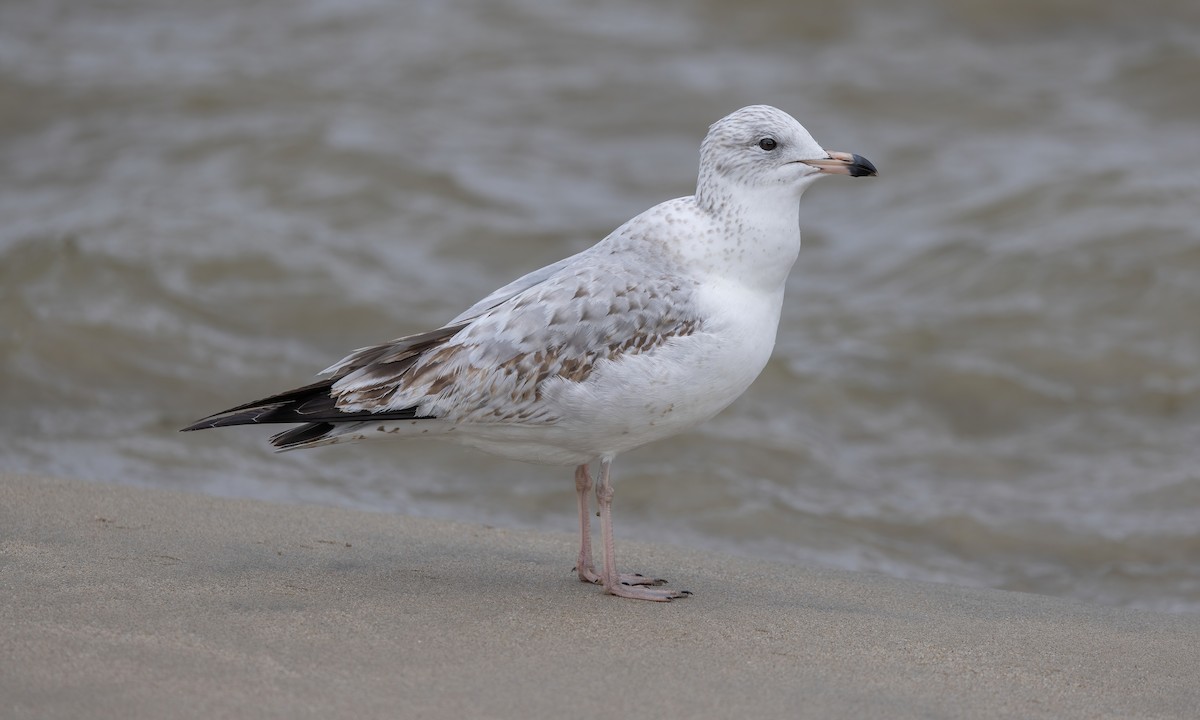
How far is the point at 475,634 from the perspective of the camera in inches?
163

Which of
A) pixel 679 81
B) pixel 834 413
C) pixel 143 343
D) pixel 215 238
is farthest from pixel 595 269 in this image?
pixel 679 81

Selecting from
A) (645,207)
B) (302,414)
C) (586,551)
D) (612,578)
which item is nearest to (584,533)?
(586,551)

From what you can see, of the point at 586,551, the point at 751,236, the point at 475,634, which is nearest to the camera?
the point at 475,634

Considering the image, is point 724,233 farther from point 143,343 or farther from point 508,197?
point 508,197

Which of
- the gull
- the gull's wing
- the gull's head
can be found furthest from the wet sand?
the gull's head

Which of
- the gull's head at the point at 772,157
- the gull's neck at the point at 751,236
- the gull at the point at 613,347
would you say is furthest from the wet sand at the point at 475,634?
the gull's head at the point at 772,157

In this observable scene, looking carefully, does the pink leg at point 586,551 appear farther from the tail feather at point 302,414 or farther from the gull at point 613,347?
the tail feather at point 302,414

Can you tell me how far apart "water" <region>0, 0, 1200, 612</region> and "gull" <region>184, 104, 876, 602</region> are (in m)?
2.11

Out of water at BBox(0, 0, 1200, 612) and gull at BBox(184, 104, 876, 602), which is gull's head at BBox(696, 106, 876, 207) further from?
water at BBox(0, 0, 1200, 612)

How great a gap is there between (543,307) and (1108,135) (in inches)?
339

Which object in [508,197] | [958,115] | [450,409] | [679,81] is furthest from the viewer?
[679,81]

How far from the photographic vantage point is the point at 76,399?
7863 mm

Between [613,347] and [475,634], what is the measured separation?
3.33 ft

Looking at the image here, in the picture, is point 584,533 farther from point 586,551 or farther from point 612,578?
point 612,578
